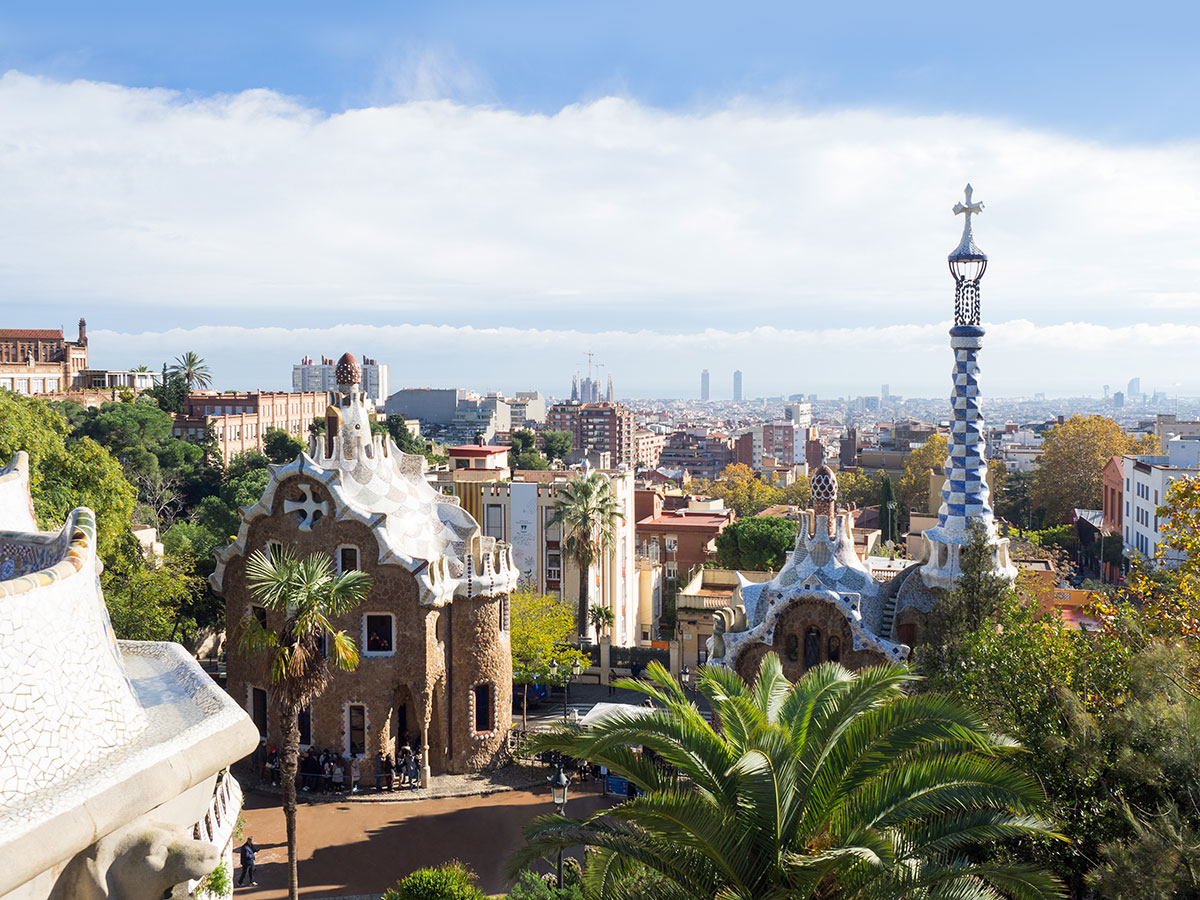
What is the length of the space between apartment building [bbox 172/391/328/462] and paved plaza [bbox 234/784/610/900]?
63300mm

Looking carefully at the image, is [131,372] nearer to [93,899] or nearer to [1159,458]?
[1159,458]

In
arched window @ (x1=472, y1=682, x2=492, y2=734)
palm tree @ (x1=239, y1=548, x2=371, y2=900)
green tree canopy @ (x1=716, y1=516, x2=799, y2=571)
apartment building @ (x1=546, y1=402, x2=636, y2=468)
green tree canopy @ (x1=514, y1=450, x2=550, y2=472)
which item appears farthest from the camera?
apartment building @ (x1=546, y1=402, x2=636, y2=468)

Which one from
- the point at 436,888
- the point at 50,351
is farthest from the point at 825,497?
Answer: the point at 50,351

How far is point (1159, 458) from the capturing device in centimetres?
5741

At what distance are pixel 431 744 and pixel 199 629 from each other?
46.0 feet

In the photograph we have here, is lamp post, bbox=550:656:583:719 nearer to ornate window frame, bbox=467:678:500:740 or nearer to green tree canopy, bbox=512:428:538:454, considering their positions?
ornate window frame, bbox=467:678:500:740

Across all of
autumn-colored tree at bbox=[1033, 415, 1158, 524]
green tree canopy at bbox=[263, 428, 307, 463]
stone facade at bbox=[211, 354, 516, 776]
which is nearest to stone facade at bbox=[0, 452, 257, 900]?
stone facade at bbox=[211, 354, 516, 776]

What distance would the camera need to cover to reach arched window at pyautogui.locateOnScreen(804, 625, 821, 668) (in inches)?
980

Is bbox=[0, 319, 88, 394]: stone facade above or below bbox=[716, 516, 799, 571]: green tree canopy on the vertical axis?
above

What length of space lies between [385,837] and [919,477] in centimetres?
6587

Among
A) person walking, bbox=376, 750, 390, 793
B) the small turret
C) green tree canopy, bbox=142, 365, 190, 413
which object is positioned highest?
green tree canopy, bbox=142, 365, 190, 413

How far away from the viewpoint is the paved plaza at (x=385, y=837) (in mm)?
21844

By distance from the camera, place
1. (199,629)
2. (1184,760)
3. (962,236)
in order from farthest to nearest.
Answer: (199,629) < (962,236) < (1184,760)

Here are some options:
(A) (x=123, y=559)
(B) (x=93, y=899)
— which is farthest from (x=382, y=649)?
(B) (x=93, y=899)
